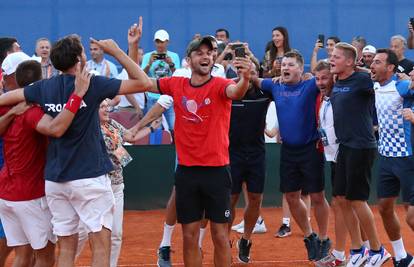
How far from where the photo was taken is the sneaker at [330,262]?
32.8ft

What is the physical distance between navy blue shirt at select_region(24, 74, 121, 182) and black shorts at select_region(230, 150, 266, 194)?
11.6 ft

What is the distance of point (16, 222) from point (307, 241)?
3955 millimetres

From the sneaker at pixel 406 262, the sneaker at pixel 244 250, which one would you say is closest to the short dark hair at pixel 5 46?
the sneaker at pixel 244 250

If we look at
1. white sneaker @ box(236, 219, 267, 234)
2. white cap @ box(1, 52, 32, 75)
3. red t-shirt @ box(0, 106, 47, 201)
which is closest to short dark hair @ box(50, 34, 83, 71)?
red t-shirt @ box(0, 106, 47, 201)

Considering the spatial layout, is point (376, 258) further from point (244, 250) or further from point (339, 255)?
point (244, 250)

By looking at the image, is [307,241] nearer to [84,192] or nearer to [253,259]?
[253,259]

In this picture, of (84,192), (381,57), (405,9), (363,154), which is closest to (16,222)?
(84,192)

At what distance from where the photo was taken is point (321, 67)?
398 inches

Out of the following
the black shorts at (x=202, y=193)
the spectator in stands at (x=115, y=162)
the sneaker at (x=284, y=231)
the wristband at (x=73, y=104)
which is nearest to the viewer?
the wristband at (x=73, y=104)

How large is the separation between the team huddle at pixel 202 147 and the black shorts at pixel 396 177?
0.02 m

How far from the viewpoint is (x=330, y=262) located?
32.9 feet

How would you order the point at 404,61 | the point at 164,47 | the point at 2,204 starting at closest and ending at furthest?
1. the point at 2,204
2. the point at 404,61
3. the point at 164,47

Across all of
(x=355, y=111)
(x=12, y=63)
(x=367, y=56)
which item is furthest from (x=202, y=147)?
(x=367, y=56)

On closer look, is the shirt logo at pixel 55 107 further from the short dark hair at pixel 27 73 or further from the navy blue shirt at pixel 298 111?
the navy blue shirt at pixel 298 111
